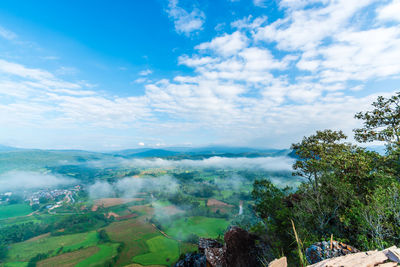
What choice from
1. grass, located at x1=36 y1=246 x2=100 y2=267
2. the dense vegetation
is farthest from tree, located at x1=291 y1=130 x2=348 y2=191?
grass, located at x1=36 y1=246 x2=100 y2=267

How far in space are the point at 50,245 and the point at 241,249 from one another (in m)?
99.1

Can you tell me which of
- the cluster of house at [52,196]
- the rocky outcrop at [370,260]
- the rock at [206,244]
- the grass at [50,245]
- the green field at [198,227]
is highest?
the rocky outcrop at [370,260]

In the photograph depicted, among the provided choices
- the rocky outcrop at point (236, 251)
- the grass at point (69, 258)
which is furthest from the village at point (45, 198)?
the rocky outcrop at point (236, 251)

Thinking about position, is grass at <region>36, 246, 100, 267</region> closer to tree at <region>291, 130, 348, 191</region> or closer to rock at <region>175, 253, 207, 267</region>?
rock at <region>175, 253, 207, 267</region>

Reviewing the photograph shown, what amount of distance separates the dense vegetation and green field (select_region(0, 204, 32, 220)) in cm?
17101

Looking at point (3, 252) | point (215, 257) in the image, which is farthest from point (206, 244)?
point (3, 252)

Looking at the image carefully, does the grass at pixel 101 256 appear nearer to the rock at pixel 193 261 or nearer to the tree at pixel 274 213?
the rock at pixel 193 261

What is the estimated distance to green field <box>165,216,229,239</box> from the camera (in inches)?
2803

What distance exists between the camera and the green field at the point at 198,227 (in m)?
71.2

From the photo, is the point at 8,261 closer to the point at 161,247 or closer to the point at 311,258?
the point at 161,247

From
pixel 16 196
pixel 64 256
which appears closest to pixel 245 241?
pixel 64 256

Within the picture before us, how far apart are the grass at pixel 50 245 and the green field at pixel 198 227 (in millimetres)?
36568

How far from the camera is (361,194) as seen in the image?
46.6 ft

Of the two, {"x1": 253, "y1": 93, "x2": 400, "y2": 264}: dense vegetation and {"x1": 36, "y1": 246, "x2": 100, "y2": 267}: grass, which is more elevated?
{"x1": 253, "y1": 93, "x2": 400, "y2": 264}: dense vegetation
